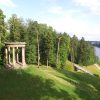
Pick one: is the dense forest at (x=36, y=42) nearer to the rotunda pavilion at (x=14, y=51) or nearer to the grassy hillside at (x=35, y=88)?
the rotunda pavilion at (x=14, y=51)

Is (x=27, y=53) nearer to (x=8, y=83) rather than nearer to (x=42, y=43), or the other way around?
(x=42, y=43)

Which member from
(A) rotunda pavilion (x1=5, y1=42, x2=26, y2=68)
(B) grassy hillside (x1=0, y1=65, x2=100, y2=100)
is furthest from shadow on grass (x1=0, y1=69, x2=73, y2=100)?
(A) rotunda pavilion (x1=5, y1=42, x2=26, y2=68)

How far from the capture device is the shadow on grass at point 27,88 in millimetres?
31153

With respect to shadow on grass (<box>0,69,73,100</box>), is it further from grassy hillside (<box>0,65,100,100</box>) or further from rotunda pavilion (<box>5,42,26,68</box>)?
rotunda pavilion (<box>5,42,26,68</box>)

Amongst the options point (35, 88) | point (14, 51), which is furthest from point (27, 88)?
point (14, 51)

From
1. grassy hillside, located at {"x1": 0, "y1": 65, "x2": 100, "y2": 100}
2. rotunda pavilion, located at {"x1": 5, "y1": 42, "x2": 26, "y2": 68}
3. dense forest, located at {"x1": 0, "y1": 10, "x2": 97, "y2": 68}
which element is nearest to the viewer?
grassy hillside, located at {"x1": 0, "y1": 65, "x2": 100, "y2": 100}

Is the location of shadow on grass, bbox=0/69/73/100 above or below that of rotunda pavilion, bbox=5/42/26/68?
below

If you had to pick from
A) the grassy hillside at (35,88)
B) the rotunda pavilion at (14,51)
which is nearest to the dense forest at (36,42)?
the rotunda pavilion at (14,51)

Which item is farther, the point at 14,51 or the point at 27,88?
the point at 14,51

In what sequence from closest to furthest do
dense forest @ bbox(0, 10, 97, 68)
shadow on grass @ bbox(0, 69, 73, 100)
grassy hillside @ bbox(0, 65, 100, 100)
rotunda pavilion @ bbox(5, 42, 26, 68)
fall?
shadow on grass @ bbox(0, 69, 73, 100) → grassy hillside @ bbox(0, 65, 100, 100) → rotunda pavilion @ bbox(5, 42, 26, 68) → dense forest @ bbox(0, 10, 97, 68)

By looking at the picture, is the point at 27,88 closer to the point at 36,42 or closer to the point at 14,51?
the point at 14,51

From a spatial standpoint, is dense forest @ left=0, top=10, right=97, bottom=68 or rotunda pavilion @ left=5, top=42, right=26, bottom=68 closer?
rotunda pavilion @ left=5, top=42, right=26, bottom=68

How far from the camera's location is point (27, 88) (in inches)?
1288

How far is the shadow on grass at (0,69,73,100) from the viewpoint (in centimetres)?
3115
